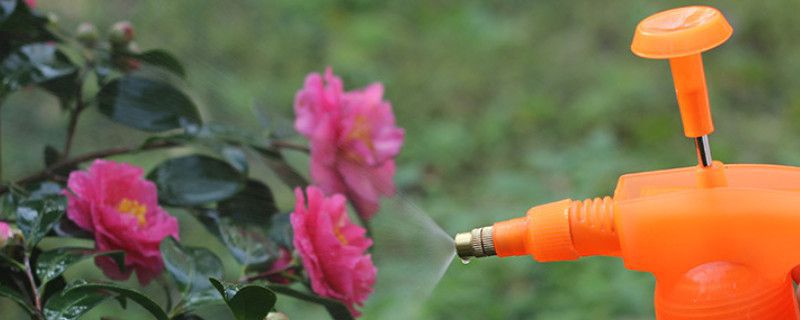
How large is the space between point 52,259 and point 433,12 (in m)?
1.67

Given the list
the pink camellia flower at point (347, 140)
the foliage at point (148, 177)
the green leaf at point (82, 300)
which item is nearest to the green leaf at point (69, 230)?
the foliage at point (148, 177)

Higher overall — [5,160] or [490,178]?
[5,160]

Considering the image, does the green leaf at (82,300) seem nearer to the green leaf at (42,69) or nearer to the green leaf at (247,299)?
the green leaf at (247,299)

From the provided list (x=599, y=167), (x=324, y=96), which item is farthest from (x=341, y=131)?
(x=599, y=167)

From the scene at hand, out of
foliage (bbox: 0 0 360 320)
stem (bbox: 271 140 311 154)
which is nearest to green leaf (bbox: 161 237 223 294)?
foliage (bbox: 0 0 360 320)

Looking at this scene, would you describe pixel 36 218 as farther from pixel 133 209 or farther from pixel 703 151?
pixel 703 151

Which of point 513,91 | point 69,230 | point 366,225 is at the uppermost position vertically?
point 69,230

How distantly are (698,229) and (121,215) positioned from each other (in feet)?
1.33

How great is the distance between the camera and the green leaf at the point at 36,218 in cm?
74

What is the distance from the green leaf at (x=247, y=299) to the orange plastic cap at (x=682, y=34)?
0.26m

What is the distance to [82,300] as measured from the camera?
693 mm

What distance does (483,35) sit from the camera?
2.22m

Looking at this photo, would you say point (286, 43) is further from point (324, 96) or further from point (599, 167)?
point (324, 96)

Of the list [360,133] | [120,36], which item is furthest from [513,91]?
[120,36]
